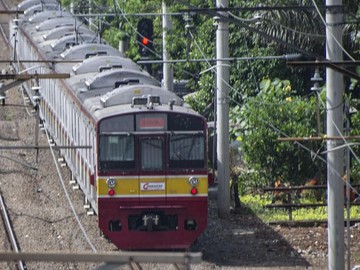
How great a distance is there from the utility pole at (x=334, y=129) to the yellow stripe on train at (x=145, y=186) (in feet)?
8.60

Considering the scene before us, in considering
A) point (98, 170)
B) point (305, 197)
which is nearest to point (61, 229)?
point (98, 170)

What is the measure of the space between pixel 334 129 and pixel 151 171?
10.8 feet

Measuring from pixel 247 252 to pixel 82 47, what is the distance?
7689 mm

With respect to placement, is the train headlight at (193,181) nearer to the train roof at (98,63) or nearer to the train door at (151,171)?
the train door at (151,171)

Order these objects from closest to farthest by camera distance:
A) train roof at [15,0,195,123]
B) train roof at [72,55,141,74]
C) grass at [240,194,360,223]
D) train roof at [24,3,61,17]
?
train roof at [15,0,195,123], grass at [240,194,360,223], train roof at [72,55,141,74], train roof at [24,3,61,17]

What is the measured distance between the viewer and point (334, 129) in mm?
14609

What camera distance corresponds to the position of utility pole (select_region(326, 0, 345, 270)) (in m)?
14.3

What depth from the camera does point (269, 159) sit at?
23.5 metres

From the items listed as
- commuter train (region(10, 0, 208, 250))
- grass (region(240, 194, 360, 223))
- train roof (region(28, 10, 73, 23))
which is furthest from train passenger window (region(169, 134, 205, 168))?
train roof (region(28, 10, 73, 23))

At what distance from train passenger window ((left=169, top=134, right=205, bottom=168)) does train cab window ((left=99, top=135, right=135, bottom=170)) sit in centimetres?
59

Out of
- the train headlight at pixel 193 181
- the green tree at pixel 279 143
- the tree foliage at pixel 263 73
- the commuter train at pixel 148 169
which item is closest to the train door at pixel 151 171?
the commuter train at pixel 148 169

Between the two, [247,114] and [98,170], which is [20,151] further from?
[98,170]

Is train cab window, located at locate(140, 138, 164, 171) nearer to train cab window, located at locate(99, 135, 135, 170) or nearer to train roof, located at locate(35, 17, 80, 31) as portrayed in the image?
train cab window, located at locate(99, 135, 135, 170)

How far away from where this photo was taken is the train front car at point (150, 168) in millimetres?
16672
